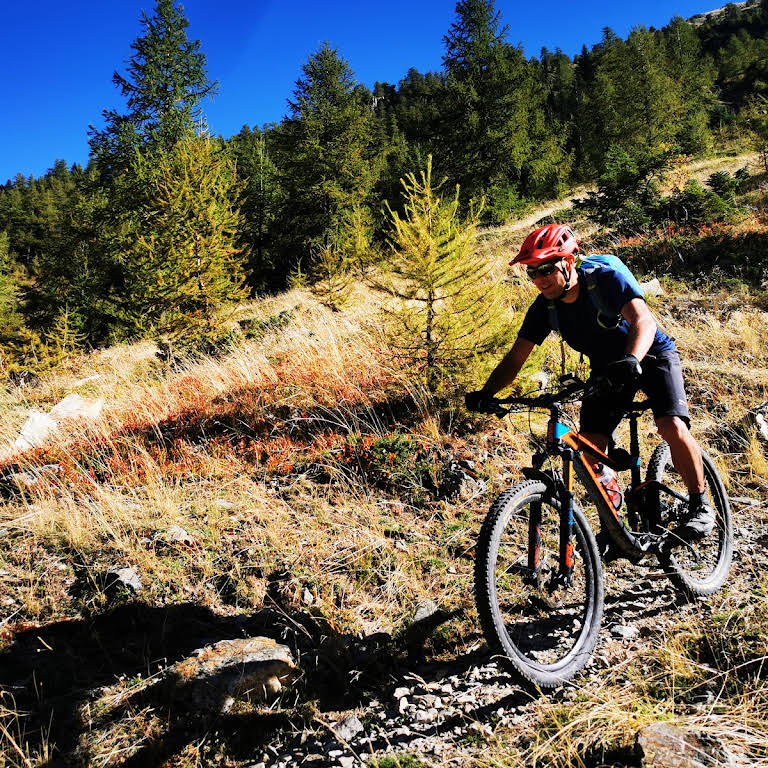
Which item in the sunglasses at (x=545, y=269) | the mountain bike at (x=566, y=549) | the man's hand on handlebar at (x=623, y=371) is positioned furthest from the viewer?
the sunglasses at (x=545, y=269)

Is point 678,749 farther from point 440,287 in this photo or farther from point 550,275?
point 440,287

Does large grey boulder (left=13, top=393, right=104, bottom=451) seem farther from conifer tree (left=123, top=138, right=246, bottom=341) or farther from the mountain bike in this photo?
the mountain bike

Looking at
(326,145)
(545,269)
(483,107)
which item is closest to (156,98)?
(326,145)

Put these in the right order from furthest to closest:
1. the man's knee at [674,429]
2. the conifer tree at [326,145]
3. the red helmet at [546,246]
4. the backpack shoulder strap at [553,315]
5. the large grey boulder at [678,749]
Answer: the conifer tree at [326,145], the backpack shoulder strap at [553,315], the man's knee at [674,429], the red helmet at [546,246], the large grey boulder at [678,749]

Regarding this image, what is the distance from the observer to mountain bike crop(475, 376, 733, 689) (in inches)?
93.4

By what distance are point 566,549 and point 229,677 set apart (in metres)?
2.09

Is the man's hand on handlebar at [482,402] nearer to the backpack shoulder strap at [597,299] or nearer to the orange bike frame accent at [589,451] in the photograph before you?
the orange bike frame accent at [589,451]

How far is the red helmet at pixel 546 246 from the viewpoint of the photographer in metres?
2.65

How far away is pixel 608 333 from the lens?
9.57 feet

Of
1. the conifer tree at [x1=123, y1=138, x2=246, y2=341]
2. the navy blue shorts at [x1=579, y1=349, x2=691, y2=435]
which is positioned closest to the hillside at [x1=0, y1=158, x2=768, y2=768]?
the navy blue shorts at [x1=579, y1=349, x2=691, y2=435]

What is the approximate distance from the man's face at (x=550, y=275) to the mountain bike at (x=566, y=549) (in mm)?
603

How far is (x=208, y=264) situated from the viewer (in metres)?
14.9

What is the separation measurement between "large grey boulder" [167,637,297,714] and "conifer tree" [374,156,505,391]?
338 cm

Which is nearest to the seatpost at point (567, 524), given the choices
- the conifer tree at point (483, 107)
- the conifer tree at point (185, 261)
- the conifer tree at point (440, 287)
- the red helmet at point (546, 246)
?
the red helmet at point (546, 246)
